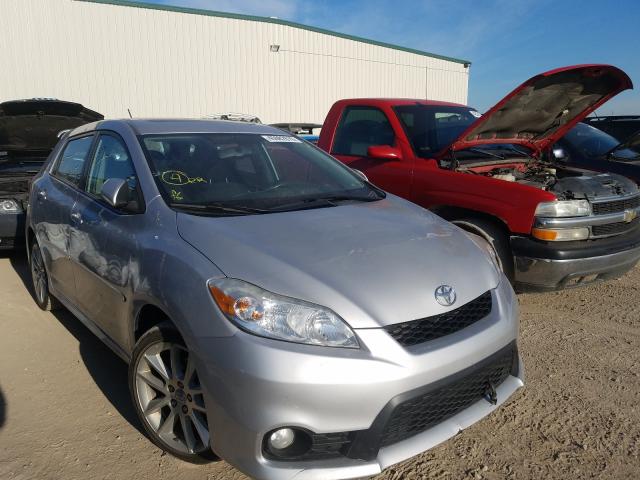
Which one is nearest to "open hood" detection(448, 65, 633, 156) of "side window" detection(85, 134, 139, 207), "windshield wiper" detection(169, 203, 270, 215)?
"windshield wiper" detection(169, 203, 270, 215)

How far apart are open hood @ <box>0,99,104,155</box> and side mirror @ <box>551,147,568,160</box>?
5.73m

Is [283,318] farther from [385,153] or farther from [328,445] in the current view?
[385,153]

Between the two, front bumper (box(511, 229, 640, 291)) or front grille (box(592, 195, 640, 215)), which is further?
front grille (box(592, 195, 640, 215))

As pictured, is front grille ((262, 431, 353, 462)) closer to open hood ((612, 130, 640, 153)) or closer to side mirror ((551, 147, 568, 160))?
side mirror ((551, 147, 568, 160))

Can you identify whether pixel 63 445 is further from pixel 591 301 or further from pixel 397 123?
pixel 591 301

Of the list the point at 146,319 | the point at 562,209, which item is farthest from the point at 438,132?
the point at 146,319

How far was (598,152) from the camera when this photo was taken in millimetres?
6590

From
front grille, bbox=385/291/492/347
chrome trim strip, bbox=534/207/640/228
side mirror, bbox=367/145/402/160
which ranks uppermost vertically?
side mirror, bbox=367/145/402/160

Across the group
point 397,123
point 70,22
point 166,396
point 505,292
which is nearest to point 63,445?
point 166,396

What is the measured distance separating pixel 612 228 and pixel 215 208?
322cm

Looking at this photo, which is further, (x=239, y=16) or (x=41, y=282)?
(x=239, y=16)

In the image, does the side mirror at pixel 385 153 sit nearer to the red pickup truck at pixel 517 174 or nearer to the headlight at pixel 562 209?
the red pickup truck at pixel 517 174

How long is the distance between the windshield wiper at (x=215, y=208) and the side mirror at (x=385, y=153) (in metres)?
2.19

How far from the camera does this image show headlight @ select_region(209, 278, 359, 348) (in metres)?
1.89
